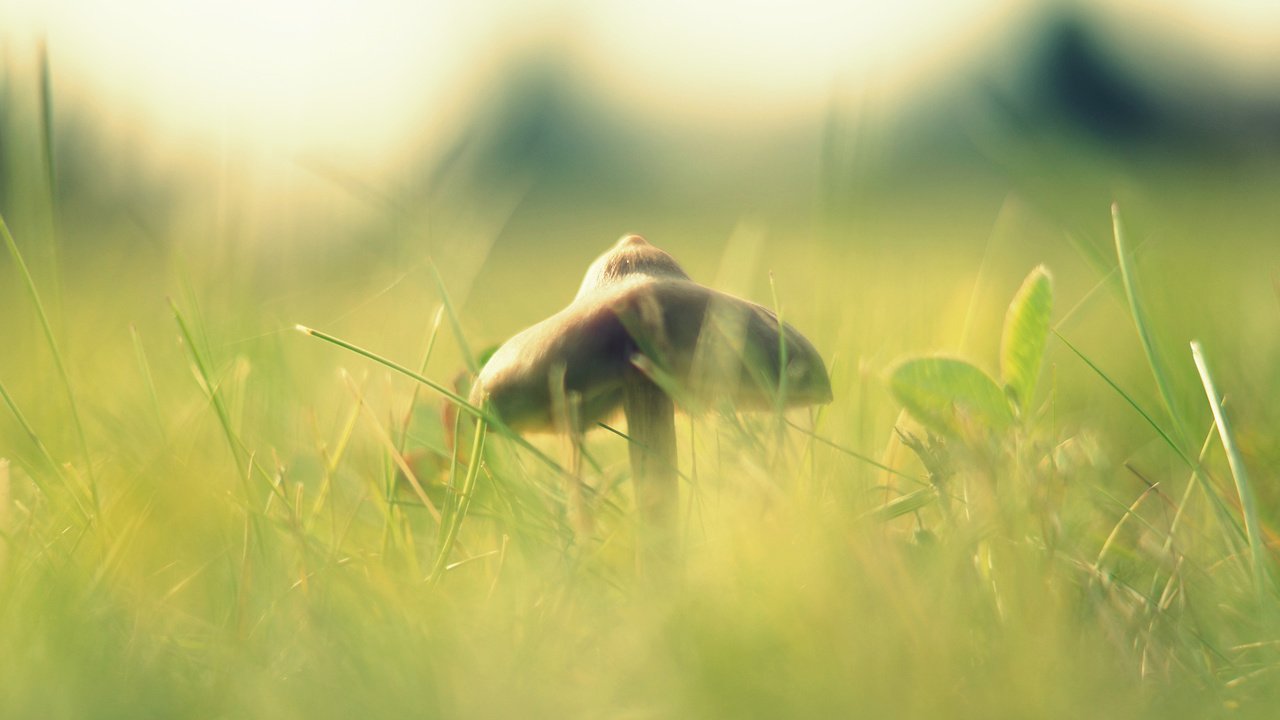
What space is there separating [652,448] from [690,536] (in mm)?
379

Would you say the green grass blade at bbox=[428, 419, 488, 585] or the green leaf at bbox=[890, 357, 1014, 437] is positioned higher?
the green leaf at bbox=[890, 357, 1014, 437]

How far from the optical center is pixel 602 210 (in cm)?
920

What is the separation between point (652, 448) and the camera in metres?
1.78

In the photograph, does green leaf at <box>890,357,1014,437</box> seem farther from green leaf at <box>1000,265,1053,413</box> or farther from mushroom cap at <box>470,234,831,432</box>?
mushroom cap at <box>470,234,831,432</box>

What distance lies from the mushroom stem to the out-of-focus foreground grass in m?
0.06

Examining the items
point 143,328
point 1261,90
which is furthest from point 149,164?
point 1261,90

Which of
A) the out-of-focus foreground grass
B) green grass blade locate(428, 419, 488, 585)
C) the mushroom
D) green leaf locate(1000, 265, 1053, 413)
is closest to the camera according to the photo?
the out-of-focus foreground grass

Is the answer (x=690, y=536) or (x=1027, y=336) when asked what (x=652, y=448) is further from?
(x=1027, y=336)

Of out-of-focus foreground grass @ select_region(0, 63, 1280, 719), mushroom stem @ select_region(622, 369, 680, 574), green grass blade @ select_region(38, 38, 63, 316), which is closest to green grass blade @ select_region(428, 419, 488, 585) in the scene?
out-of-focus foreground grass @ select_region(0, 63, 1280, 719)

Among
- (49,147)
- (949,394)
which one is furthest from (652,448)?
(49,147)

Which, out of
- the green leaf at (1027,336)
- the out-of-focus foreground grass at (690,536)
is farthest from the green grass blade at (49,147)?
the green leaf at (1027,336)

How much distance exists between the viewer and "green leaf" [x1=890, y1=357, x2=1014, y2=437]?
153 centimetres

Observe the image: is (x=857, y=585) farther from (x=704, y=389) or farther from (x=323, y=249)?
(x=323, y=249)

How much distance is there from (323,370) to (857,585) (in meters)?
2.15
